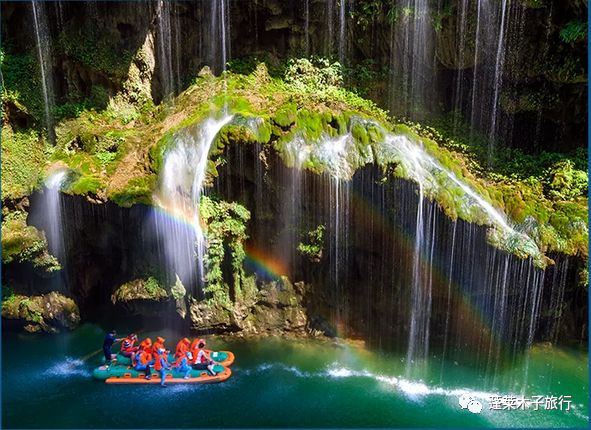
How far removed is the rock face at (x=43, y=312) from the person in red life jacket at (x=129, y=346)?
7.94ft

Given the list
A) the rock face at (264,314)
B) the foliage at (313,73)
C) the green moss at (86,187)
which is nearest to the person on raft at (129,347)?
the rock face at (264,314)

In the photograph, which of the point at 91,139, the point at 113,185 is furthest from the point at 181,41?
the point at 113,185

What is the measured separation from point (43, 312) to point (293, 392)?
24.5 feet

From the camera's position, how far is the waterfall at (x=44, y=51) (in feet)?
48.8

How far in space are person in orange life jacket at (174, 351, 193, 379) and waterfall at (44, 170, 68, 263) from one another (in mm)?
4804

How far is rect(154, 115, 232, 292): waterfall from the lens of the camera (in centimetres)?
1209

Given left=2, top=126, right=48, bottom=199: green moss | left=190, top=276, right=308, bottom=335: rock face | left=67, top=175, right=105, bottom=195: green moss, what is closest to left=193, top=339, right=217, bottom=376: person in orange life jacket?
left=190, top=276, right=308, bottom=335: rock face

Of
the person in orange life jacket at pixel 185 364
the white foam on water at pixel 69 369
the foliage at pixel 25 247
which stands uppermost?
the foliage at pixel 25 247

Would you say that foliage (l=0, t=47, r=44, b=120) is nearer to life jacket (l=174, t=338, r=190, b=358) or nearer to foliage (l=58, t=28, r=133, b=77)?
Result: foliage (l=58, t=28, r=133, b=77)

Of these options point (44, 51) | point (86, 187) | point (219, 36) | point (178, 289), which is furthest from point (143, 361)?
point (44, 51)

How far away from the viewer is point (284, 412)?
10141 millimetres

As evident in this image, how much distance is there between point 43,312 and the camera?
13.4 m

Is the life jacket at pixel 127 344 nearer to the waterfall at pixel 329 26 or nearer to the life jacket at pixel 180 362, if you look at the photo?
the life jacket at pixel 180 362

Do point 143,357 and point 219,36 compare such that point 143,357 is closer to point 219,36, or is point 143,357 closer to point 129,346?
point 129,346
